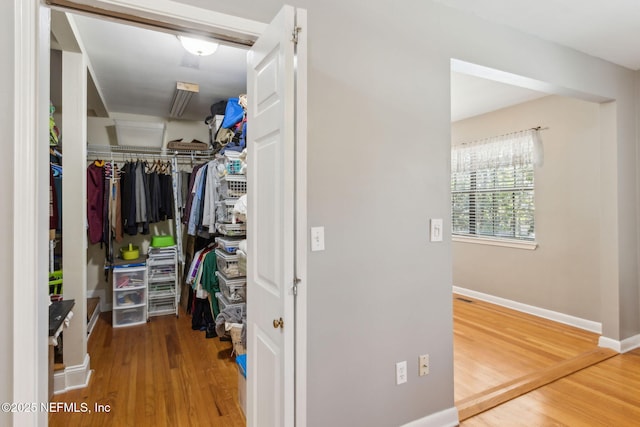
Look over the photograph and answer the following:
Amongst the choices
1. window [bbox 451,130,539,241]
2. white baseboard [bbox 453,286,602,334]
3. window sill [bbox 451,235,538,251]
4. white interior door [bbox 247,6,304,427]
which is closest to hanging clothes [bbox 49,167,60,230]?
white interior door [bbox 247,6,304,427]

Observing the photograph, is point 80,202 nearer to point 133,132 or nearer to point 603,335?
point 133,132

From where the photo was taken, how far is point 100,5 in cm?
130

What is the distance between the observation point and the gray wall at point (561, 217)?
11.3ft

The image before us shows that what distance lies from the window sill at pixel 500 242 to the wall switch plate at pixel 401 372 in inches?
87.8

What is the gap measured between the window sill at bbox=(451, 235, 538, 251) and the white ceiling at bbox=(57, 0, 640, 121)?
5.34 feet

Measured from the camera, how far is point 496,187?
4.30 meters

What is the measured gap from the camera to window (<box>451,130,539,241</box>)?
157 inches

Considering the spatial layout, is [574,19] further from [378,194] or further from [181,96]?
[181,96]

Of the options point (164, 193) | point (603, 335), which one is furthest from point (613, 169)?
point (164, 193)

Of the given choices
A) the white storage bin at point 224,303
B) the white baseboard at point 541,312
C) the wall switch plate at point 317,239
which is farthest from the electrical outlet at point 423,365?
the white baseboard at point 541,312

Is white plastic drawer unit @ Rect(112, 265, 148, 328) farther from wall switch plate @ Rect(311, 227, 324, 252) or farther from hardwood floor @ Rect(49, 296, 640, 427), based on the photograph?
wall switch plate @ Rect(311, 227, 324, 252)

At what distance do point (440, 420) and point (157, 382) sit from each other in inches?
75.4

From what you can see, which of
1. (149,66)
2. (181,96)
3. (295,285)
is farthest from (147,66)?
(295,285)

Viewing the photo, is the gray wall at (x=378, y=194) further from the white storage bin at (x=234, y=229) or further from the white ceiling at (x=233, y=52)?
the white storage bin at (x=234, y=229)
